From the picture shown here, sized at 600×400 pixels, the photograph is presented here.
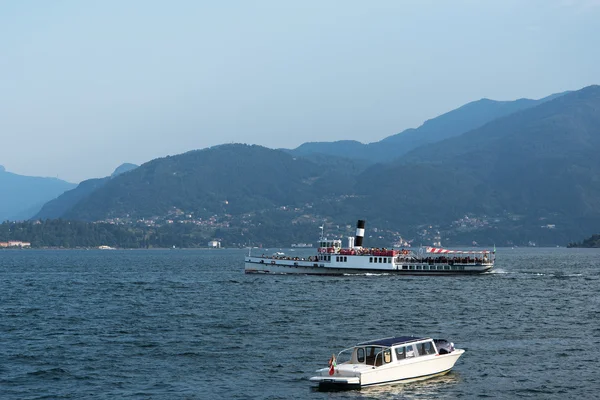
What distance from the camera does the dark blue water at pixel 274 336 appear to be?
4662 cm

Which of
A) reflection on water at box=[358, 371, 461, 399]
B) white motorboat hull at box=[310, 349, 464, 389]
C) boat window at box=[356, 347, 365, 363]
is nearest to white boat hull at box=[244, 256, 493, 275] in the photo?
white motorboat hull at box=[310, 349, 464, 389]

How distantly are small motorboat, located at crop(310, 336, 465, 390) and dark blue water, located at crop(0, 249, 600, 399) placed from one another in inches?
25.7

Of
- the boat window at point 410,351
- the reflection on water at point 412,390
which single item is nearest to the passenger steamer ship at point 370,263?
the reflection on water at point 412,390

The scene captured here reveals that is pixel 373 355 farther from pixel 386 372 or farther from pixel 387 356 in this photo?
pixel 386 372

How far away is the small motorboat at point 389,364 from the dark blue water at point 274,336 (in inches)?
25.7

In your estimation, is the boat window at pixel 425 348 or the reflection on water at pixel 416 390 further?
the boat window at pixel 425 348

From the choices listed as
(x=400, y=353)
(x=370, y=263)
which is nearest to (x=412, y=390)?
(x=400, y=353)

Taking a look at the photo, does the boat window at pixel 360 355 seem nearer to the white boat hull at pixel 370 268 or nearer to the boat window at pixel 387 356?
the boat window at pixel 387 356

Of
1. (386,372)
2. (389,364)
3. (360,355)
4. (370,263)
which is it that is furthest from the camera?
(370,263)

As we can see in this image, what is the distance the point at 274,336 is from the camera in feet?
213

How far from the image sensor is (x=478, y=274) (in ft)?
453

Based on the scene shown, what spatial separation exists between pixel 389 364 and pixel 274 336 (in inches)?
795

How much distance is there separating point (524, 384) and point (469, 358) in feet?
24.4

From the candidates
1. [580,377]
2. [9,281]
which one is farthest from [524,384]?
[9,281]
